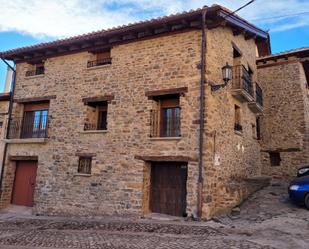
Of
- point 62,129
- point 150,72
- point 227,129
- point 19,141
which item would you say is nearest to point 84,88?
point 62,129

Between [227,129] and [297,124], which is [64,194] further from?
[297,124]

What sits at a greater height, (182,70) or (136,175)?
(182,70)

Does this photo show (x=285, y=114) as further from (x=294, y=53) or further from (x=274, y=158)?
(x=294, y=53)

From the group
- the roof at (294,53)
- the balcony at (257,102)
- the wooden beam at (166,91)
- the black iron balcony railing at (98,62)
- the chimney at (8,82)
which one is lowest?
the wooden beam at (166,91)

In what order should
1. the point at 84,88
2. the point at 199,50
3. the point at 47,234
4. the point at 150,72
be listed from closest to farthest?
the point at 47,234 < the point at 199,50 < the point at 150,72 < the point at 84,88

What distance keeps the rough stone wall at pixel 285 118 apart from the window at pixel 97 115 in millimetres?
8400

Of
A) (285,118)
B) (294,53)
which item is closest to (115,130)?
(285,118)

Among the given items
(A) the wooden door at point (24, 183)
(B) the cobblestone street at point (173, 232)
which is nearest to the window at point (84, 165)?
(B) the cobblestone street at point (173, 232)

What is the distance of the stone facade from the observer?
9172 mm

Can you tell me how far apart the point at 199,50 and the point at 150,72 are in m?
1.89

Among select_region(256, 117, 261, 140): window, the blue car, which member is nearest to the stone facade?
the blue car

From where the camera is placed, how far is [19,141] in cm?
1195

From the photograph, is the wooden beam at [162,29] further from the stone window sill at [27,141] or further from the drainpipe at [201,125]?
the stone window sill at [27,141]

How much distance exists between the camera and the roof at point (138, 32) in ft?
30.9
